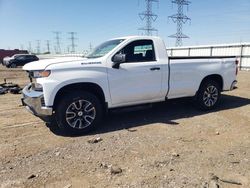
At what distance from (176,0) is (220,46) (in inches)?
892

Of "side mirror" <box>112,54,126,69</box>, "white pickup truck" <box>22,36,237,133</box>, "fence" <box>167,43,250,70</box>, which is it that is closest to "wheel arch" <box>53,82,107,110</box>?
"white pickup truck" <box>22,36,237,133</box>

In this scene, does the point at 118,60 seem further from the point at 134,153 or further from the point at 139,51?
the point at 134,153

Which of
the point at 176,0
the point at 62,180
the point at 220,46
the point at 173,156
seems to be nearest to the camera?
the point at 62,180

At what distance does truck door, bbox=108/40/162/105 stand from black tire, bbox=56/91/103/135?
1.60 ft

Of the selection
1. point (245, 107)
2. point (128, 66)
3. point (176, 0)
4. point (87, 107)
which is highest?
point (176, 0)

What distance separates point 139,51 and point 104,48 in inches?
32.8

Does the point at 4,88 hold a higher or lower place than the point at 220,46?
lower

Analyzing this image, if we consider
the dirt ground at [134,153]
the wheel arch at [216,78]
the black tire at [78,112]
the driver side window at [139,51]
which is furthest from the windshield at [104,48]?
the wheel arch at [216,78]

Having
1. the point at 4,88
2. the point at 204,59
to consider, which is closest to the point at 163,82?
the point at 204,59

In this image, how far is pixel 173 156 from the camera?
451 cm

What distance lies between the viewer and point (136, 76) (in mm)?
6102

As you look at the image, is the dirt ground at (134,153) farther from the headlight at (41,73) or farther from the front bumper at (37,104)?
the headlight at (41,73)

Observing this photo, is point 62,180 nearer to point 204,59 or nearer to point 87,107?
point 87,107

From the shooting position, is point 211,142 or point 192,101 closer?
Result: point 211,142
